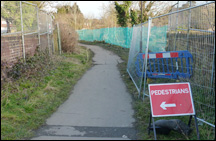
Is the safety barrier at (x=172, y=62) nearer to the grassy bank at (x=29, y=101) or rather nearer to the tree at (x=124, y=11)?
the grassy bank at (x=29, y=101)

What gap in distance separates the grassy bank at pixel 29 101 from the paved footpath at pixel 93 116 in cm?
23

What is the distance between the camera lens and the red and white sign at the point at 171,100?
4.13 m

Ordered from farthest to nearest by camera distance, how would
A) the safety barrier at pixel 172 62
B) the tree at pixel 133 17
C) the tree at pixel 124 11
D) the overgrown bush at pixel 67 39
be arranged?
the tree at pixel 124 11 < the tree at pixel 133 17 < the overgrown bush at pixel 67 39 < the safety barrier at pixel 172 62

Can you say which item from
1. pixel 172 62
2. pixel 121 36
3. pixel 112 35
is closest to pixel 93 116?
pixel 172 62

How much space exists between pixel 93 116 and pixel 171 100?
1.95 metres

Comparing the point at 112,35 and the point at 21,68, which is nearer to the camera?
the point at 21,68

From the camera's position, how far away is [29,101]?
586 centimetres

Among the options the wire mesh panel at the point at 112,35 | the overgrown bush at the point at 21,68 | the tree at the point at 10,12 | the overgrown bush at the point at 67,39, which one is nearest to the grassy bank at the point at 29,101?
the overgrown bush at the point at 21,68

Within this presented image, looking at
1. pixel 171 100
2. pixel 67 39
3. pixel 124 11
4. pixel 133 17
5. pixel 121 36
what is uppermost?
pixel 124 11

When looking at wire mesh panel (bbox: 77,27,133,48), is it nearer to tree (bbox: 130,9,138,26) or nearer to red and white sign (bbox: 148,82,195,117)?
tree (bbox: 130,9,138,26)

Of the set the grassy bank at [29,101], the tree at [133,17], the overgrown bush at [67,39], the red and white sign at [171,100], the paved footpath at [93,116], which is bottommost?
the paved footpath at [93,116]

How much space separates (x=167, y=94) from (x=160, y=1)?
85.5 feet

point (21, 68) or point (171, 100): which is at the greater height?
point (21, 68)

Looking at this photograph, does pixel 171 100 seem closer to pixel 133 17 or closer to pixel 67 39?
pixel 67 39
